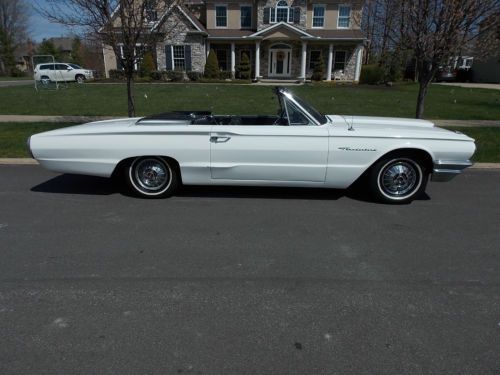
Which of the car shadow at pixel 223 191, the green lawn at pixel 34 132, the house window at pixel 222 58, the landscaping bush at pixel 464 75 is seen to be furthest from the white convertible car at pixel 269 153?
the landscaping bush at pixel 464 75

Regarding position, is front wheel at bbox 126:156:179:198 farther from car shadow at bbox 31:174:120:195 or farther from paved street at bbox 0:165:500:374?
car shadow at bbox 31:174:120:195

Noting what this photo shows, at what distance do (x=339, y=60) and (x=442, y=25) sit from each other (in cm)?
2399

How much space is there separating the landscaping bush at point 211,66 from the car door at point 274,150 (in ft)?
81.4

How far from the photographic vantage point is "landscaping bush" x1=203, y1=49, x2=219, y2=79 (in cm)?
2792

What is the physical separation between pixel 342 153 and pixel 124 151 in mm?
2647

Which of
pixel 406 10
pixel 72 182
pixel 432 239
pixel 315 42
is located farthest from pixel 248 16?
pixel 432 239

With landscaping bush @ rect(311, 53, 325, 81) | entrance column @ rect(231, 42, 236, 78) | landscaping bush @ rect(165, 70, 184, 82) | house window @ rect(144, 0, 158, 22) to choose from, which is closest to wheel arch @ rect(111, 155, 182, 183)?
house window @ rect(144, 0, 158, 22)

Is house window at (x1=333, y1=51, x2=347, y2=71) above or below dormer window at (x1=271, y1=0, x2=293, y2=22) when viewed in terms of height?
below

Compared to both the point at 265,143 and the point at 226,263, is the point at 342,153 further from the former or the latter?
the point at 226,263

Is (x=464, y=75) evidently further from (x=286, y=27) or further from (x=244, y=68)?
(x=244, y=68)

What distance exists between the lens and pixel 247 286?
2949 mm

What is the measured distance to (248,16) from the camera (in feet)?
96.9

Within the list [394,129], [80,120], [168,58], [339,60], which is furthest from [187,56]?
[394,129]

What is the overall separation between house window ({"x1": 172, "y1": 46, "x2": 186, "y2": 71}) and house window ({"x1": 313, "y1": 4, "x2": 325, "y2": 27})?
10382 mm
